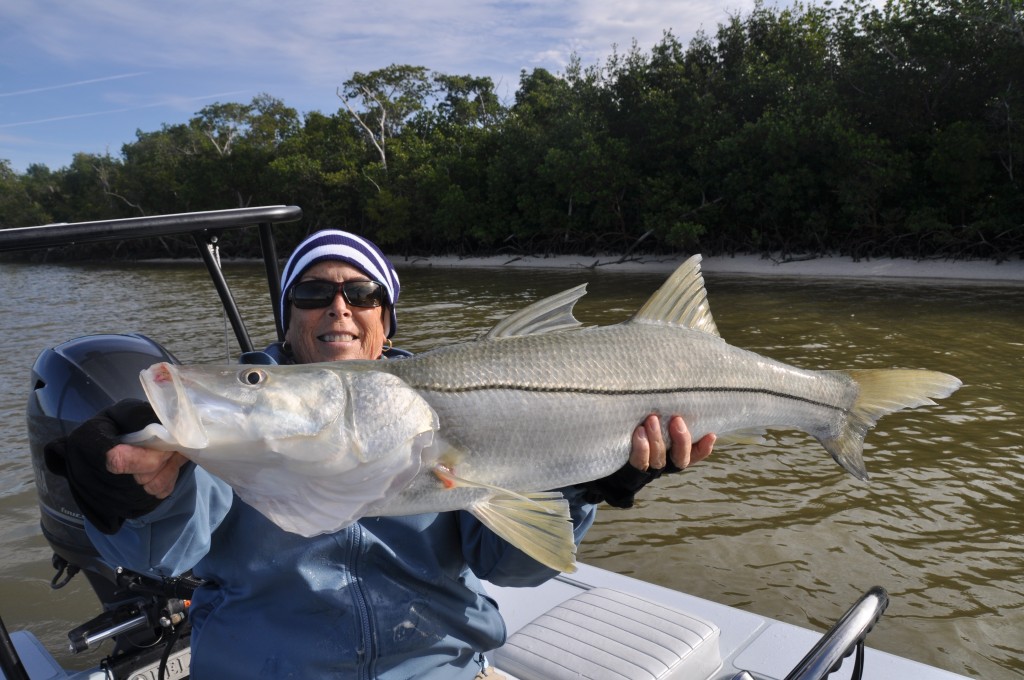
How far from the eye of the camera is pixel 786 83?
30.6m

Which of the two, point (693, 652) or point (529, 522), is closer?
point (529, 522)

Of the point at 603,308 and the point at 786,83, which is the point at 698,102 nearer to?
the point at 786,83

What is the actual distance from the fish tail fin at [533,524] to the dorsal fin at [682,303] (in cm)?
80

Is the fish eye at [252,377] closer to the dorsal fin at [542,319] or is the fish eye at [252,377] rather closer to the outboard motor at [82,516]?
the dorsal fin at [542,319]

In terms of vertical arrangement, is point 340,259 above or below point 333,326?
above

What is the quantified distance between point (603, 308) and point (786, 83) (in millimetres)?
15967

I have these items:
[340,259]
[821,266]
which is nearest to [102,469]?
[340,259]

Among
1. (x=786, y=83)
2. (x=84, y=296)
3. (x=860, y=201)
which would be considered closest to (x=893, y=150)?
(x=860, y=201)

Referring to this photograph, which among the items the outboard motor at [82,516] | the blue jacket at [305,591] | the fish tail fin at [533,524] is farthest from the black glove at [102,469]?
the outboard motor at [82,516]

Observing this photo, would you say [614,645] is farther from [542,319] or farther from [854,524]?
[854,524]

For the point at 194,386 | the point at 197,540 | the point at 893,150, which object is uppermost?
the point at 893,150

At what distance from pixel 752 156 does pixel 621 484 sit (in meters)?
31.7

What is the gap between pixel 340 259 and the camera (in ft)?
8.88

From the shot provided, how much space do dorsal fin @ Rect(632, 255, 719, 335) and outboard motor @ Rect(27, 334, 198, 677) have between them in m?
2.12
